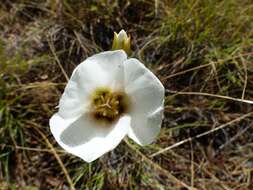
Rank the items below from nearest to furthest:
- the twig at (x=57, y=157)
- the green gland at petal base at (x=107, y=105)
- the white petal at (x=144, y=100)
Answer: the white petal at (x=144, y=100), the green gland at petal base at (x=107, y=105), the twig at (x=57, y=157)

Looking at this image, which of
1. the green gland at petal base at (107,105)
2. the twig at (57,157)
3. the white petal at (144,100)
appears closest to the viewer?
the white petal at (144,100)

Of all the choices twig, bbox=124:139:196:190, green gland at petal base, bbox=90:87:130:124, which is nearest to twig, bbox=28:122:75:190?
twig, bbox=124:139:196:190

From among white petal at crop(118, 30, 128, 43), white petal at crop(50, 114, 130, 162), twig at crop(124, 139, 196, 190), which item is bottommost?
twig at crop(124, 139, 196, 190)

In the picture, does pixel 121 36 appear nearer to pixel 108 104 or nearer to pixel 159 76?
pixel 108 104

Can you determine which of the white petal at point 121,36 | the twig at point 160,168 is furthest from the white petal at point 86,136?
the twig at point 160,168

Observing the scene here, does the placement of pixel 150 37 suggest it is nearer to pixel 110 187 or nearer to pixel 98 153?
pixel 110 187

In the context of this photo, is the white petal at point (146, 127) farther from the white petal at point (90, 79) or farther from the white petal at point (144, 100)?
the white petal at point (90, 79)

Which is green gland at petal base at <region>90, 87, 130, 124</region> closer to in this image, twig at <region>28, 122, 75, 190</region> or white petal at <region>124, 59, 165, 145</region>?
white petal at <region>124, 59, 165, 145</region>
